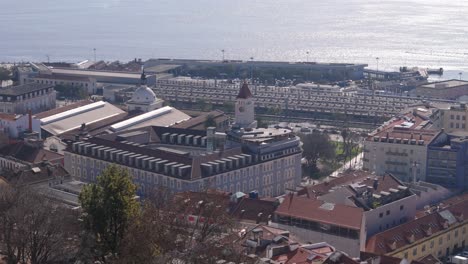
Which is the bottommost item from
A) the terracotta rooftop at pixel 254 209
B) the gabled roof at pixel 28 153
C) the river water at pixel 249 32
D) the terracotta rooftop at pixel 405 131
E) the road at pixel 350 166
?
the road at pixel 350 166

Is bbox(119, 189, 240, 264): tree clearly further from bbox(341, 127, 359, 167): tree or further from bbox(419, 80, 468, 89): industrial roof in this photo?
bbox(419, 80, 468, 89): industrial roof

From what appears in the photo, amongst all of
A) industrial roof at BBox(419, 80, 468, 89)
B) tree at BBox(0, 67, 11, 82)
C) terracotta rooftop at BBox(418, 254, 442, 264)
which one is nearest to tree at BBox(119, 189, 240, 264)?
terracotta rooftop at BBox(418, 254, 442, 264)

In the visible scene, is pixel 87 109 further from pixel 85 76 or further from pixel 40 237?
pixel 40 237

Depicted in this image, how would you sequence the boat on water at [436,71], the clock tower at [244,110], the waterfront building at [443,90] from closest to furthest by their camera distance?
the clock tower at [244,110]
the waterfront building at [443,90]
the boat on water at [436,71]

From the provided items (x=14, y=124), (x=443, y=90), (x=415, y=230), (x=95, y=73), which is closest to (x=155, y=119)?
(x=14, y=124)

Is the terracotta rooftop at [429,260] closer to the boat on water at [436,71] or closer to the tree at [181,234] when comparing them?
the tree at [181,234]

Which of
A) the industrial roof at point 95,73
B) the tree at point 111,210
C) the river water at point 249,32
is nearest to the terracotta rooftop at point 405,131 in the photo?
the tree at point 111,210

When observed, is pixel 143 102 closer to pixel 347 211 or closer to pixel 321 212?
pixel 321 212
